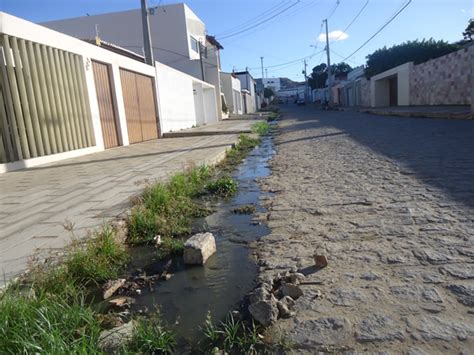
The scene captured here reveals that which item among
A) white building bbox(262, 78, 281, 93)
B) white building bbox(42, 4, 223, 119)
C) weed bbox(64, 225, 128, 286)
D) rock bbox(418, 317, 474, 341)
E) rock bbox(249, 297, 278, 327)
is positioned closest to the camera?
rock bbox(418, 317, 474, 341)

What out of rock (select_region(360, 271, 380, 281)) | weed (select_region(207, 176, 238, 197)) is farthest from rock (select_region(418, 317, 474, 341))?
weed (select_region(207, 176, 238, 197))

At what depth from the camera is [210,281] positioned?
2.83 meters

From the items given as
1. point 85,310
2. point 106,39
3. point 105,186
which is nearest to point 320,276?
point 85,310

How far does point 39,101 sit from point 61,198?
4.41 m

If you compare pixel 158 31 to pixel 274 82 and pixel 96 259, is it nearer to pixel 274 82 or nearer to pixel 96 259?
pixel 96 259

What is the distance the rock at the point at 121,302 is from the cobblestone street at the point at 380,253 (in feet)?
3.14

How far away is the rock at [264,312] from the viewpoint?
2.10 m

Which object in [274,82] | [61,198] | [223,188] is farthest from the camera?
[274,82]

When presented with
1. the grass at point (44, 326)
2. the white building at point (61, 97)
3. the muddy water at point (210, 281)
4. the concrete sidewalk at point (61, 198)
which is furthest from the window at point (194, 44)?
the grass at point (44, 326)

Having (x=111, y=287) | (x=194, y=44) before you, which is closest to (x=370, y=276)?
(x=111, y=287)

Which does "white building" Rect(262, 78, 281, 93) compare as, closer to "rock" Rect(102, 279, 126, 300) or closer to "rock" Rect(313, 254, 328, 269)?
"rock" Rect(313, 254, 328, 269)

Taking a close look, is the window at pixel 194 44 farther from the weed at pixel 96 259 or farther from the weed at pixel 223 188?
the weed at pixel 96 259

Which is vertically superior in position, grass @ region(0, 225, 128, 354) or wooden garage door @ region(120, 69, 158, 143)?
wooden garage door @ region(120, 69, 158, 143)

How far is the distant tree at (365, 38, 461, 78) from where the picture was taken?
3247 cm
